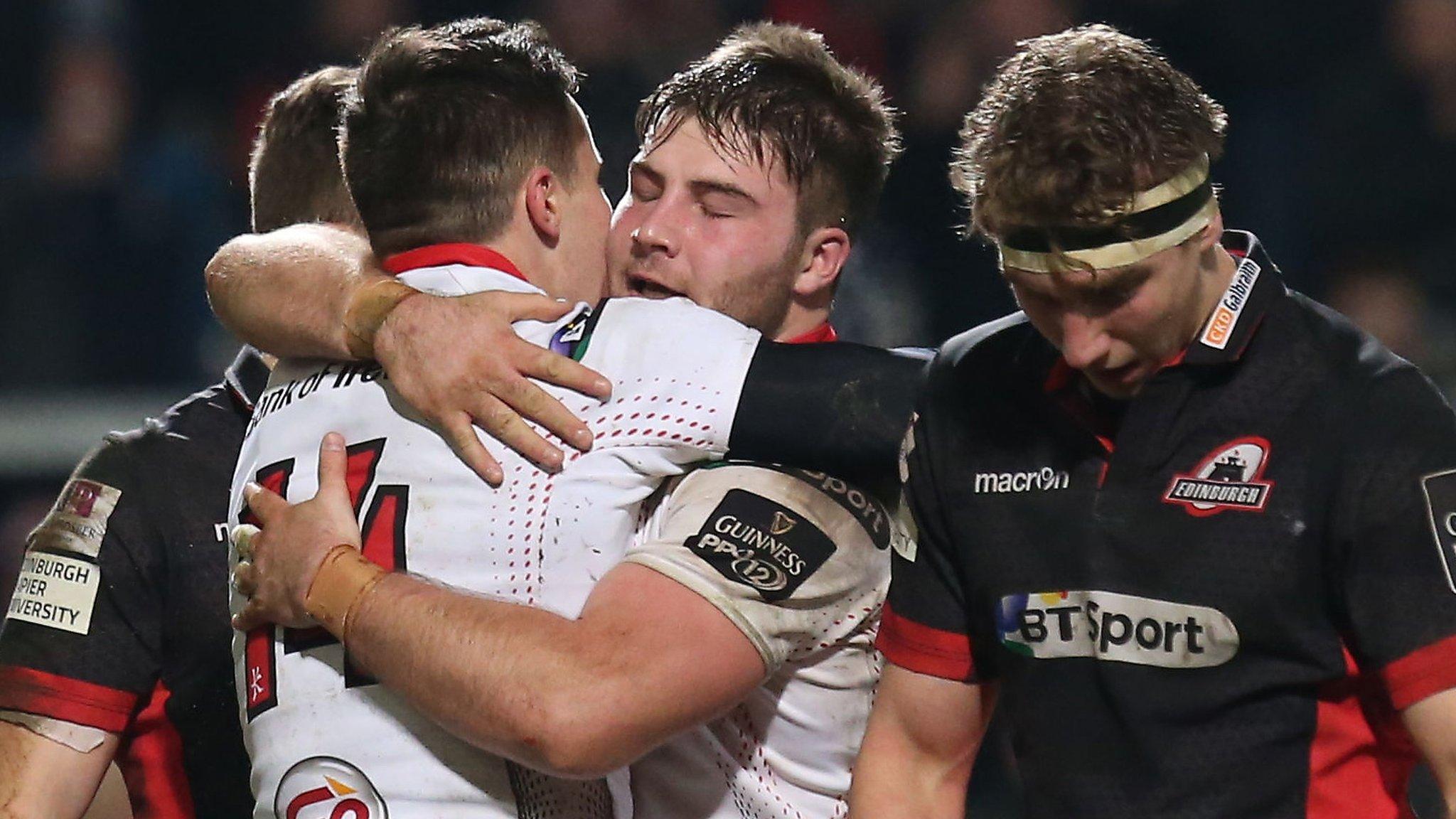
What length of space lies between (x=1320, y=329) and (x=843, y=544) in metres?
0.64

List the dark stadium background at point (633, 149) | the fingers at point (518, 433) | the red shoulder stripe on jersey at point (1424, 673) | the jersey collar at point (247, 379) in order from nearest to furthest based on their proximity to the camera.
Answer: the red shoulder stripe on jersey at point (1424, 673) < the fingers at point (518, 433) < the jersey collar at point (247, 379) < the dark stadium background at point (633, 149)

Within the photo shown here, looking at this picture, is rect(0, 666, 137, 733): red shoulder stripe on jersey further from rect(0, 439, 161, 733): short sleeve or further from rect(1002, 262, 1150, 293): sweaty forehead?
rect(1002, 262, 1150, 293): sweaty forehead

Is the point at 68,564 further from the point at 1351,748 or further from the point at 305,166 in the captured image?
the point at 1351,748

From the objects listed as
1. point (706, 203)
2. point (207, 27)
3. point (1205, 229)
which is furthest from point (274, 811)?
point (207, 27)

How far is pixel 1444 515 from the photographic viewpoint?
204cm

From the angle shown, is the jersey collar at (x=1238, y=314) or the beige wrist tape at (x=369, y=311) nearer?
the jersey collar at (x=1238, y=314)

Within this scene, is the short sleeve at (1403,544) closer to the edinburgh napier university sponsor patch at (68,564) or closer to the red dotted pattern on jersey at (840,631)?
the red dotted pattern on jersey at (840,631)

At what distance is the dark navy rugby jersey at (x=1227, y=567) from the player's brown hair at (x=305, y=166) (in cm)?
129

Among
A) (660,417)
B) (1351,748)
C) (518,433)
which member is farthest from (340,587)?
(1351,748)

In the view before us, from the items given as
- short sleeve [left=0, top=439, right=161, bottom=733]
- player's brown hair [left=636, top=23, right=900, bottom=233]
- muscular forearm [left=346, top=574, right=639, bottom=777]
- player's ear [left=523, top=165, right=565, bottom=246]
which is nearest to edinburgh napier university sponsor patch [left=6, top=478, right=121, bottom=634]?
short sleeve [left=0, top=439, right=161, bottom=733]

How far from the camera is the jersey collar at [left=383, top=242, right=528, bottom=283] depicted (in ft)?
8.11

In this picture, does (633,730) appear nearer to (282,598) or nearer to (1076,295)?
(282,598)

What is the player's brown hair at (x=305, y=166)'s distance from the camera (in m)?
3.10

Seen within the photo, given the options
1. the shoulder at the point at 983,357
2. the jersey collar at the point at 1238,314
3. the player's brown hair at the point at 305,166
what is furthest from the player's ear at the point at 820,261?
the player's brown hair at the point at 305,166
